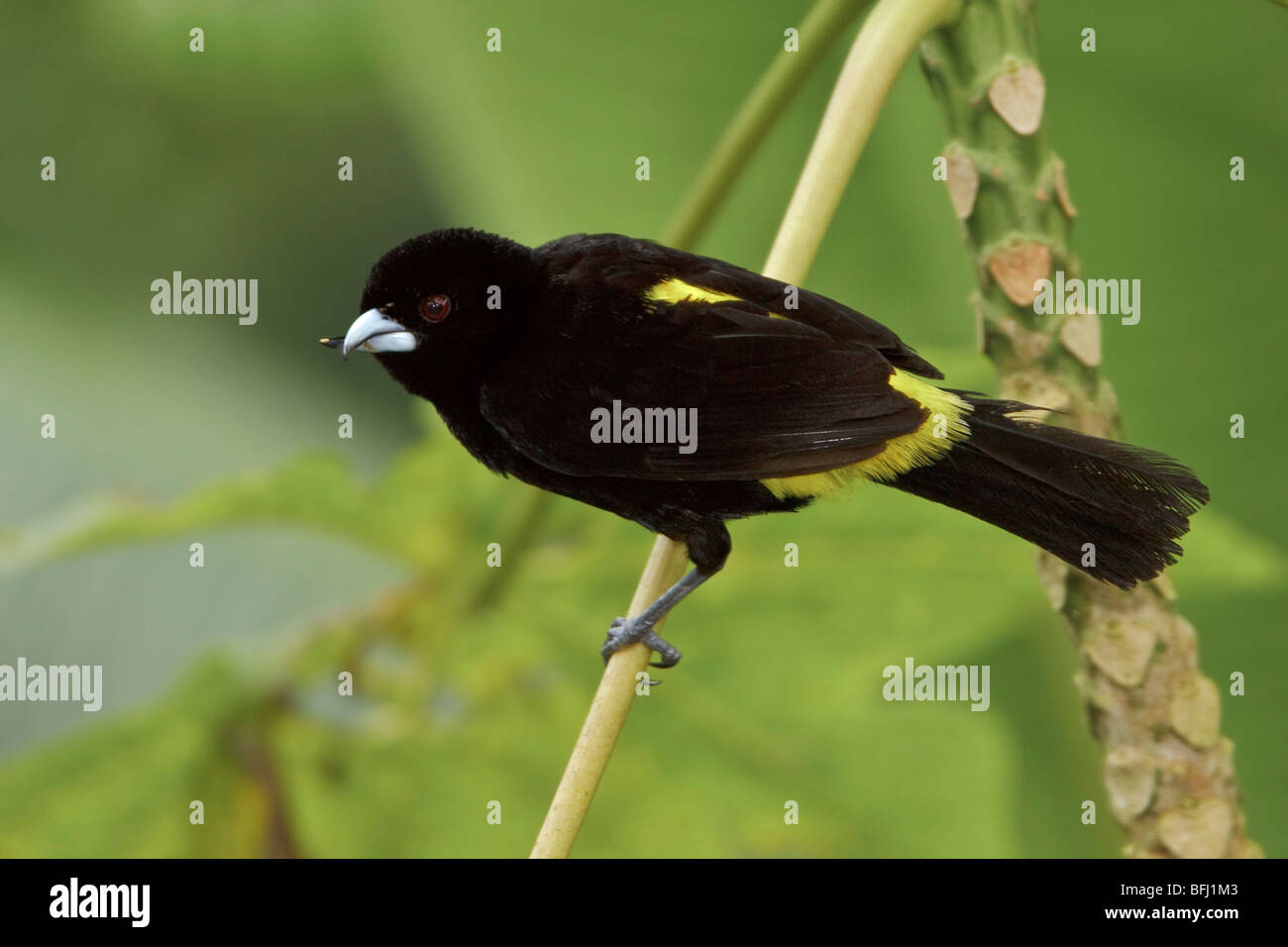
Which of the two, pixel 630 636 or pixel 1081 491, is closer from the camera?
pixel 1081 491

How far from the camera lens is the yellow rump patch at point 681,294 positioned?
1.03 meters

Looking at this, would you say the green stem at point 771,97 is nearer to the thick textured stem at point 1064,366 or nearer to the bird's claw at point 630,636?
the thick textured stem at point 1064,366

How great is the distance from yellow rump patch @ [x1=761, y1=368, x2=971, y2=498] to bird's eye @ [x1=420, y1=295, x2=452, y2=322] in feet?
1.10

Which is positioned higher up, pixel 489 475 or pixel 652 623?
pixel 489 475

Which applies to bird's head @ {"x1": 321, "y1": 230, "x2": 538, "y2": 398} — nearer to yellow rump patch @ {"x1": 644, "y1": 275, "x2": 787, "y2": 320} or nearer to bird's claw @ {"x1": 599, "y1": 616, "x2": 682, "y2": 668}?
yellow rump patch @ {"x1": 644, "y1": 275, "x2": 787, "y2": 320}

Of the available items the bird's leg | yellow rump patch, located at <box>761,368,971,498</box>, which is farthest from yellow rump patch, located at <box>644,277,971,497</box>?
the bird's leg

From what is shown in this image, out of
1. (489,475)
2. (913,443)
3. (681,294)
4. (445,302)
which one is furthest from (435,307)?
(913,443)

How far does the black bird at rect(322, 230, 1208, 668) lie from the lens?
95cm

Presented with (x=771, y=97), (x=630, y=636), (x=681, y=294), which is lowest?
(x=630, y=636)

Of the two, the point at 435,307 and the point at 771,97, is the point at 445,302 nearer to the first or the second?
the point at 435,307

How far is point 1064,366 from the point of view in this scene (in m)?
0.91

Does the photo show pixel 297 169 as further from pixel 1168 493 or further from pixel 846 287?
pixel 1168 493

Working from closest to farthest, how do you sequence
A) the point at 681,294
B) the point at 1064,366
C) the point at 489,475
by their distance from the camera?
the point at 1064,366, the point at 681,294, the point at 489,475

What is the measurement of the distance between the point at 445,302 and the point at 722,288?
257 mm
